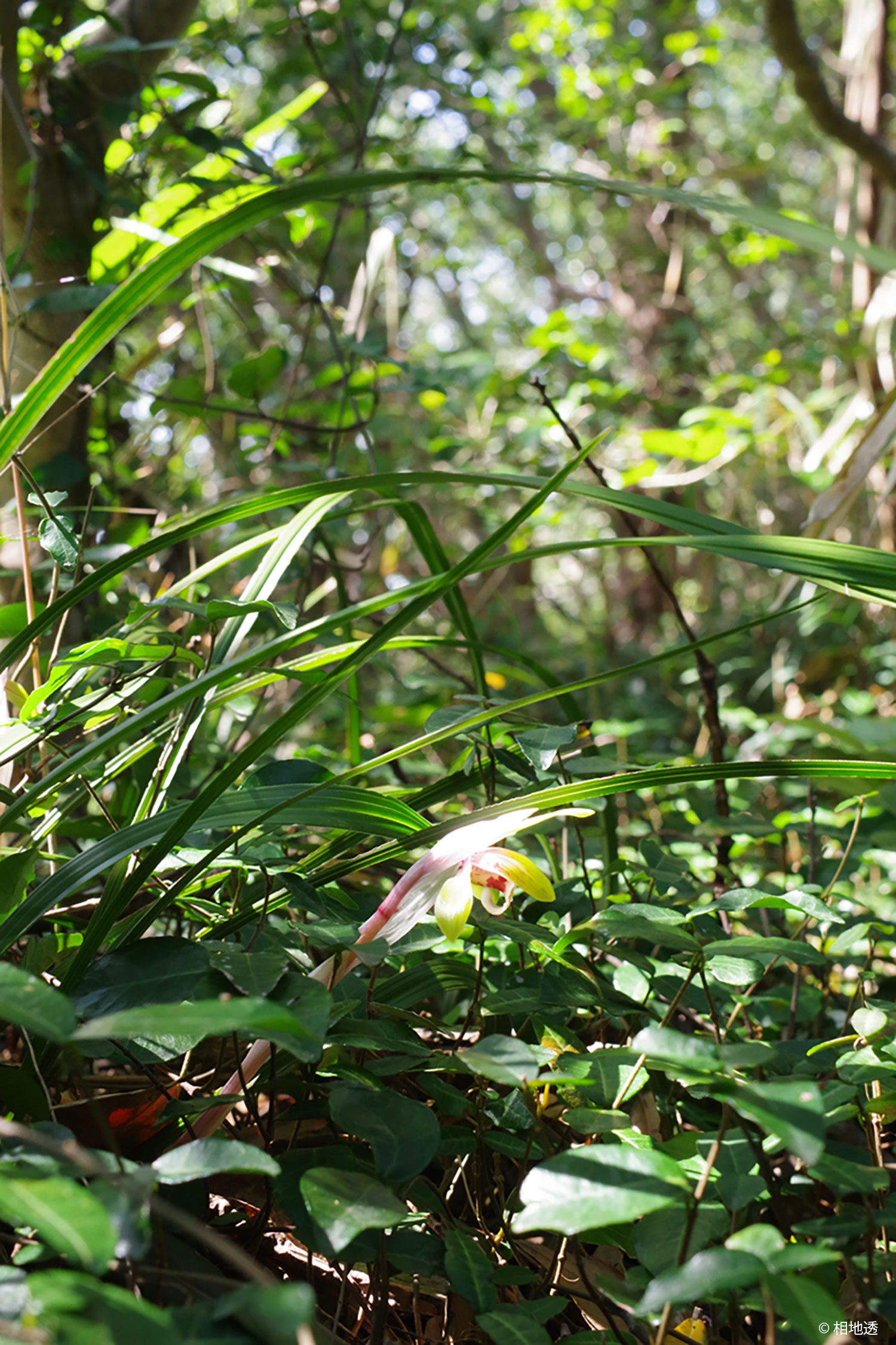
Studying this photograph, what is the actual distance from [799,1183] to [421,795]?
320mm

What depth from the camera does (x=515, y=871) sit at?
1.48 ft

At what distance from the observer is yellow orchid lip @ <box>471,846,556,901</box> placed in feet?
1.47

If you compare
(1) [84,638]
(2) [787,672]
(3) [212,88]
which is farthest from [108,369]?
(2) [787,672]

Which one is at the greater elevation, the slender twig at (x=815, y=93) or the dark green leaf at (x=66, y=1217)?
the slender twig at (x=815, y=93)

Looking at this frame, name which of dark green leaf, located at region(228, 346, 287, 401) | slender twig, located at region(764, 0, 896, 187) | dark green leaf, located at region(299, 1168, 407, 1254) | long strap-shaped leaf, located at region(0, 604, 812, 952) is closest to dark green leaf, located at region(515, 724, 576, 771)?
long strap-shaped leaf, located at region(0, 604, 812, 952)

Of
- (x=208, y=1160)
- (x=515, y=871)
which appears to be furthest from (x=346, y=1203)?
(x=515, y=871)

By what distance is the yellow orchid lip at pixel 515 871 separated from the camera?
449 mm

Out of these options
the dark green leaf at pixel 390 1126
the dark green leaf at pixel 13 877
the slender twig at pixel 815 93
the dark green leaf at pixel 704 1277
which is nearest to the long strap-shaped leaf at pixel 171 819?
the dark green leaf at pixel 13 877

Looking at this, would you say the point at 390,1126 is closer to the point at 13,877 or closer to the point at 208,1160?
the point at 208,1160

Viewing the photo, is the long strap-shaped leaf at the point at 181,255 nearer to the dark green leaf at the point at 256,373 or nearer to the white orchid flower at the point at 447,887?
the white orchid flower at the point at 447,887

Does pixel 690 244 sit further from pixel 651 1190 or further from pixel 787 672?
pixel 651 1190

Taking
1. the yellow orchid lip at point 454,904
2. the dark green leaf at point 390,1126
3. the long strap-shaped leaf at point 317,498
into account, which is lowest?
the dark green leaf at point 390,1126

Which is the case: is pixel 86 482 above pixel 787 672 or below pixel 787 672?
above

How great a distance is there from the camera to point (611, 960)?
718mm
